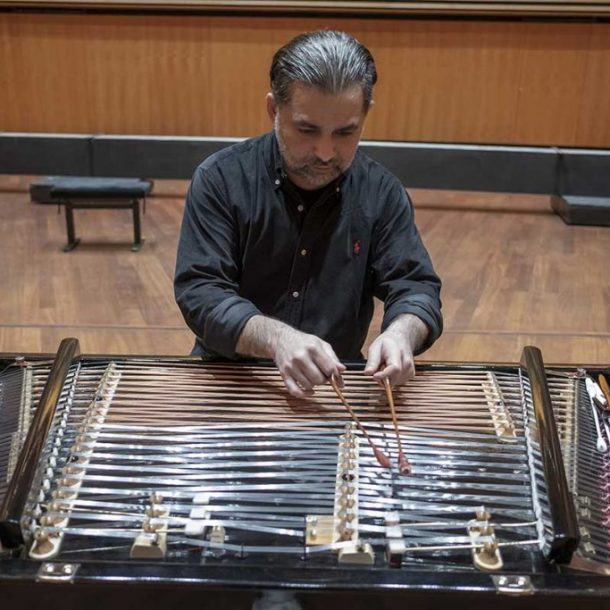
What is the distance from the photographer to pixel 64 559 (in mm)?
965

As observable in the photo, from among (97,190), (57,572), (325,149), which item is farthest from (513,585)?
(97,190)

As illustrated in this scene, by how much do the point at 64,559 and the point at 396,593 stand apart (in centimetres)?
41

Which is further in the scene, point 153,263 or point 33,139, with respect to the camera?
point 33,139

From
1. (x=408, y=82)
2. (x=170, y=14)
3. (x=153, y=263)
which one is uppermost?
(x=170, y=14)

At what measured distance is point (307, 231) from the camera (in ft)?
6.15

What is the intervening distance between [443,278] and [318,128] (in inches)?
112

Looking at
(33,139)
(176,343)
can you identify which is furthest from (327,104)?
(33,139)

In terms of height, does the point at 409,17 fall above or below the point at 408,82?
above

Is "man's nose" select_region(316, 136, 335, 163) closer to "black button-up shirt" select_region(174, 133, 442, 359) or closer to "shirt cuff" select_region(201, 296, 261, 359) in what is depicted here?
"black button-up shirt" select_region(174, 133, 442, 359)

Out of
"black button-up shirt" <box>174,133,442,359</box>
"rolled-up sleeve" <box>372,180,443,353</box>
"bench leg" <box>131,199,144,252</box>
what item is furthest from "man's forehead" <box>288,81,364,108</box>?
"bench leg" <box>131,199,144,252</box>

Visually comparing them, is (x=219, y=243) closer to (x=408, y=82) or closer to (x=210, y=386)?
(x=210, y=386)

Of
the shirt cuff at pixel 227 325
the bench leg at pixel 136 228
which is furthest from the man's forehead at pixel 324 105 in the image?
the bench leg at pixel 136 228

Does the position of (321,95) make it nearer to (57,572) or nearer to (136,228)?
(57,572)

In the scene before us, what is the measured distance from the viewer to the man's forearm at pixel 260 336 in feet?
4.88
